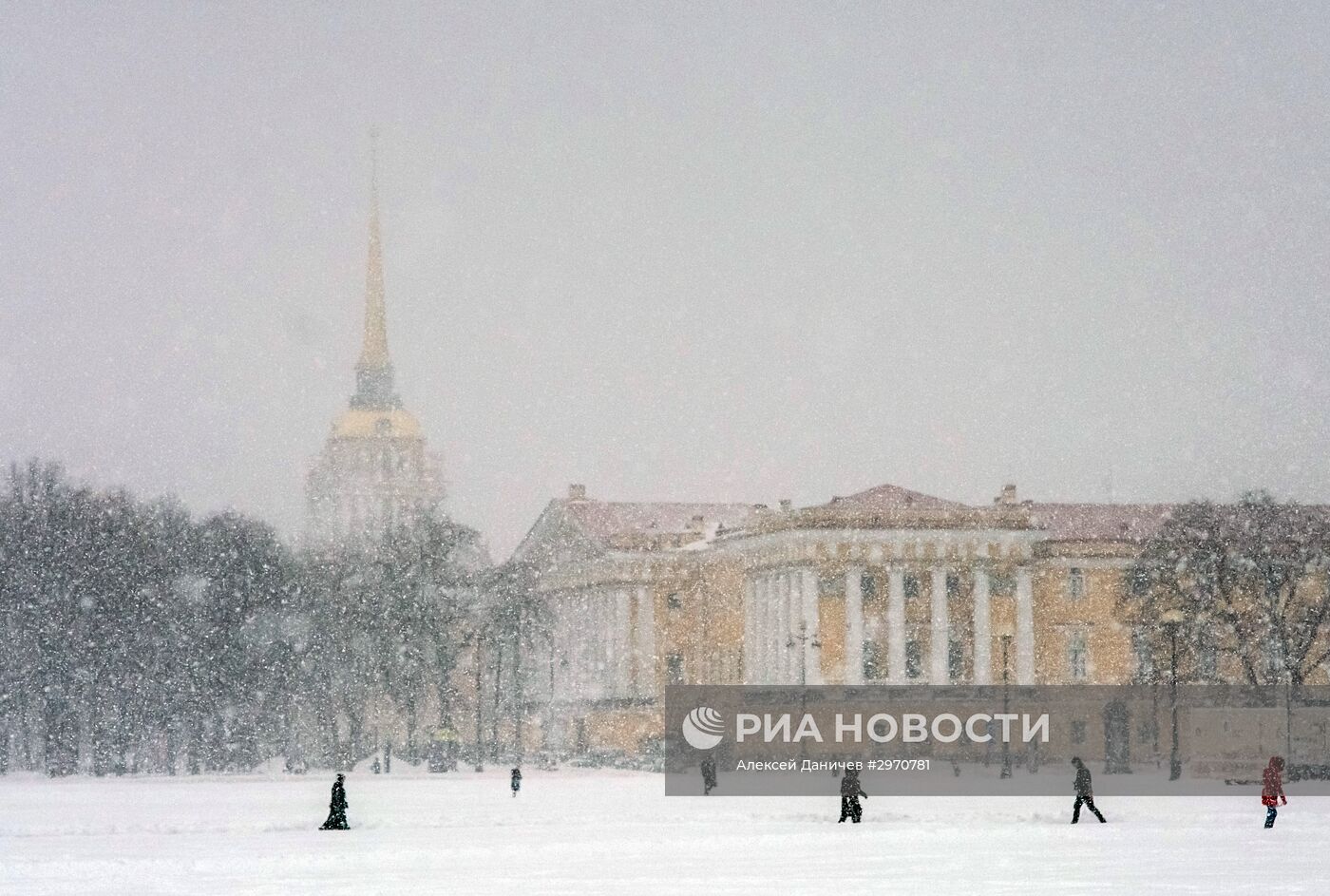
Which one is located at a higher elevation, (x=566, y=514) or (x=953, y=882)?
(x=566, y=514)

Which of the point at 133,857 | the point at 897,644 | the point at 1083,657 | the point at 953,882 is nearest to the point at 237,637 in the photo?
the point at 897,644

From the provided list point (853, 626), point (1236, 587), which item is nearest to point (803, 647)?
point (853, 626)

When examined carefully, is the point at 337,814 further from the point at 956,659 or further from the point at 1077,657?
the point at 1077,657

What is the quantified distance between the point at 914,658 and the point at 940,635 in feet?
5.18

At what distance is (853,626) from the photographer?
345 ft

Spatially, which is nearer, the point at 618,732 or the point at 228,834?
the point at 228,834

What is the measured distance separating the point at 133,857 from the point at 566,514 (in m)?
92.7

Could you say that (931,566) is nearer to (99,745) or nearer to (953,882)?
(99,745)

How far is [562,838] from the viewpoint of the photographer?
154ft


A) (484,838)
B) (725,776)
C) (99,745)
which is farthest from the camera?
(99,745)

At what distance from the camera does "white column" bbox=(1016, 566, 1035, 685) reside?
107375mm

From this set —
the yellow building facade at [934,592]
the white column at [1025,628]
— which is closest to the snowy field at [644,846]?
the yellow building facade at [934,592]

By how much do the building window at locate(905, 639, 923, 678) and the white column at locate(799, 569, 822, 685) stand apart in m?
4.17

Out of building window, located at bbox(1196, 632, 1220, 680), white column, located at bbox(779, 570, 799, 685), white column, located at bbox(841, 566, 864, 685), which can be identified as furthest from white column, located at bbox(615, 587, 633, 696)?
building window, located at bbox(1196, 632, 1220, 680)
